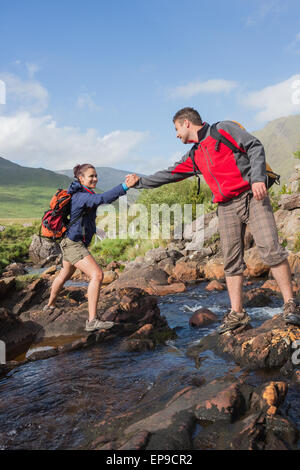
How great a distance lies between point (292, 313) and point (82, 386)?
8.65ft

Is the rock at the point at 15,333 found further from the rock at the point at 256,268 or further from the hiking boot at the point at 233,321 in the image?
the rock at the point at 256,268

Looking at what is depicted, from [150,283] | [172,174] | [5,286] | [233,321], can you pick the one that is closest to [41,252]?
[150,283]

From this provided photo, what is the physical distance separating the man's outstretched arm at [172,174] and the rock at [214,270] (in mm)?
8432

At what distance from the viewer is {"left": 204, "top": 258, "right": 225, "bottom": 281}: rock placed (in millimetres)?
13270

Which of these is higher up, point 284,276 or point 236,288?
point 284,276

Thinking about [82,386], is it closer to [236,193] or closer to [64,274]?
[64,274]

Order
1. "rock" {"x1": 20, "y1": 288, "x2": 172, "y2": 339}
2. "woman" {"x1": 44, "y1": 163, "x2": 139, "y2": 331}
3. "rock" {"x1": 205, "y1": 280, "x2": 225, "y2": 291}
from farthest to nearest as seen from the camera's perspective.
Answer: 1. "rock" {"x1": 205, "y1": 280, "x2": 225, "y2": 291}
2. "rock" {"x1": 20, "y1": 288, "x2": 172, "y2": 339}
3. "woman" {"x1": 44, "y1": 163, "x2": 139, "y2": 331}

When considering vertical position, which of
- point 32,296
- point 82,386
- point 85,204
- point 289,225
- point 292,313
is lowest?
point 82,386

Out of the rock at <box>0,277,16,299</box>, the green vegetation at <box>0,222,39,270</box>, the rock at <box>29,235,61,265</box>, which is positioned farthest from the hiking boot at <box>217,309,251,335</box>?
the rock at <box>29,235,61,265</box>

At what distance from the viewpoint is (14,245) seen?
37.5 metres

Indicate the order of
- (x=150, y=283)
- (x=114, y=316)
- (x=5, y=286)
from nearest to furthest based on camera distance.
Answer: (x=114, y=316)
(x=5, y=286)
(x=150, y=283)

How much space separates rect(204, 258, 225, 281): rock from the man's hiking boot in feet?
29.1

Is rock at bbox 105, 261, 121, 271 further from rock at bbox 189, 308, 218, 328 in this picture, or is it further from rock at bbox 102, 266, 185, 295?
rock at bbox 189, 308, 218, 328
